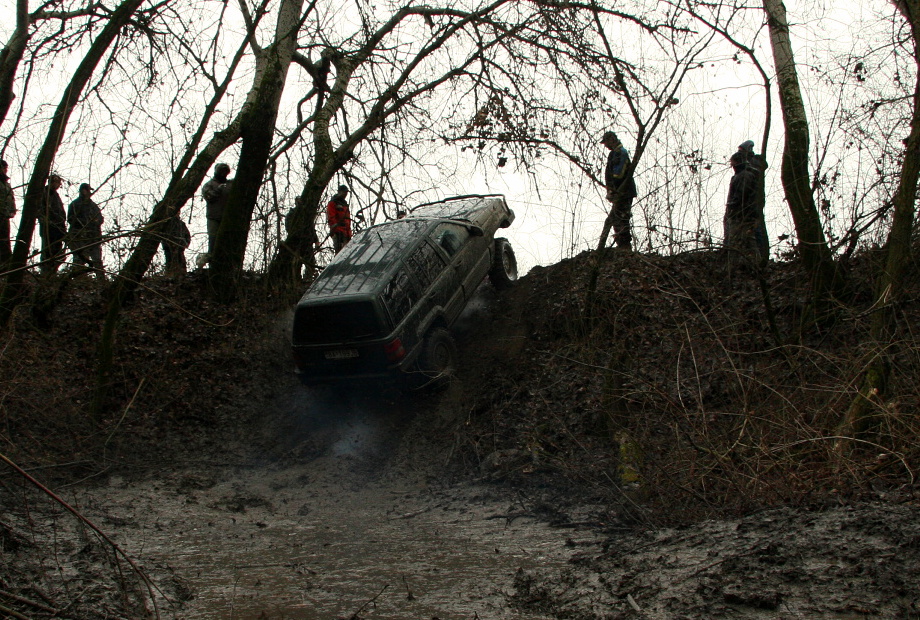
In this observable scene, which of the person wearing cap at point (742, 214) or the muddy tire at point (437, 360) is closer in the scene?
the person wearing cap at point (742, 214)

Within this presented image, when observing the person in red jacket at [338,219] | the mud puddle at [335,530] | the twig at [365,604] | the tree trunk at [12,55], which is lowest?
the twig at [365,604]

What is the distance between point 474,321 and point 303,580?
6.86m

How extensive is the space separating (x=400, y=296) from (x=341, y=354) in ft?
3.41

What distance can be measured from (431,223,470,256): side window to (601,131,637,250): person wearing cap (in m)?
2.41

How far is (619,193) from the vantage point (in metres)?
8.27

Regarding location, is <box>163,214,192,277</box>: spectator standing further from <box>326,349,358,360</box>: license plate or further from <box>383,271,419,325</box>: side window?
<box>383,271,419,325</box>: side window

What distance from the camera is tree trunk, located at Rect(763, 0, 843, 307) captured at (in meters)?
7.99

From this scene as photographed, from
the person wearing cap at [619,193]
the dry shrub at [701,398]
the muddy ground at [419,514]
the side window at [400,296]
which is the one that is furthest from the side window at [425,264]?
the person wearing cap at [619,193]

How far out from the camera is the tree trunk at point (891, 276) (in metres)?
5.95

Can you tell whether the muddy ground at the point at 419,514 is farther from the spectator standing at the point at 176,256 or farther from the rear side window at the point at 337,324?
the rear side window at the point at 337,324

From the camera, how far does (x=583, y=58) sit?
9.48 metres

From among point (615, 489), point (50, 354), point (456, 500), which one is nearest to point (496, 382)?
point (456, 500)

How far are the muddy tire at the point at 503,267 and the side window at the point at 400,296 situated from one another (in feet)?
9.56

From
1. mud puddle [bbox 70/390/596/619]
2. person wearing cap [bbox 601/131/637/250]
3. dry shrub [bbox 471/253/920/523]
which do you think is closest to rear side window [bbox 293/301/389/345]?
mud puddle [bbox 70/390/596/619]
